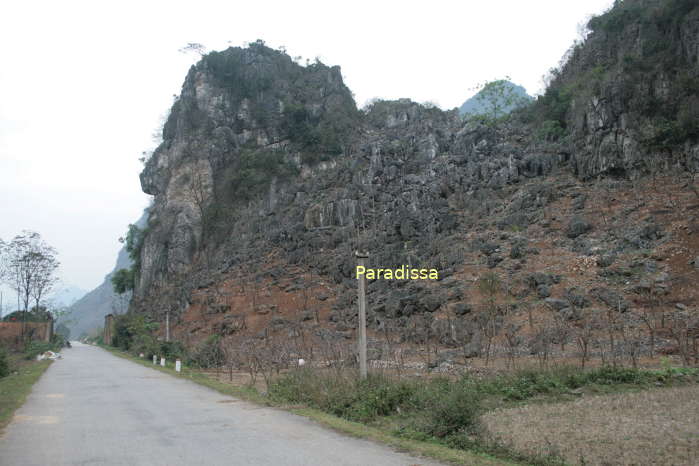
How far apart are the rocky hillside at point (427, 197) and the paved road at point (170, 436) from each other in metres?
12.3

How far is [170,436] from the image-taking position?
9.40m

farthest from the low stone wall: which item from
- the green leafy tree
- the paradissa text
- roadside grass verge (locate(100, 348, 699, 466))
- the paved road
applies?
the green leafy tree

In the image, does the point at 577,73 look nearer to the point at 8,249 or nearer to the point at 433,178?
the point at 433,178

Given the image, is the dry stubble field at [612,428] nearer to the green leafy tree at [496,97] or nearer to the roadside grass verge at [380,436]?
the roadside grass verge at [380,436]

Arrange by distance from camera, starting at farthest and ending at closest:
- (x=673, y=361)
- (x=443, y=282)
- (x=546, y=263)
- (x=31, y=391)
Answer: (x=443, y=282) → (x=546, y=263) → (x=31, y=391) → (x=673, y=361)

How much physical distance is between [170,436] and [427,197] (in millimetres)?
36616

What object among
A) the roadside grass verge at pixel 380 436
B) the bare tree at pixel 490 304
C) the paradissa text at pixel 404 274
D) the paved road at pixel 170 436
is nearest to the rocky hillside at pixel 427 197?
the bare tree at pixel 490 304

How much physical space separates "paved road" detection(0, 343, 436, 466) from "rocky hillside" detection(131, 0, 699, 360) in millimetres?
12298

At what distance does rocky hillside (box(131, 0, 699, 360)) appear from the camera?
2575 cm

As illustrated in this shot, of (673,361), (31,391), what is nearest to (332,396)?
(673,361)

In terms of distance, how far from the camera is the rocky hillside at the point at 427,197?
25750 millimetres

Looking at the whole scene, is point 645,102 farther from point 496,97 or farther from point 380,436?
point 380,436

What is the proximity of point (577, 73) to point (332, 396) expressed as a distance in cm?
4934

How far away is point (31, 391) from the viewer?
56.4ft
